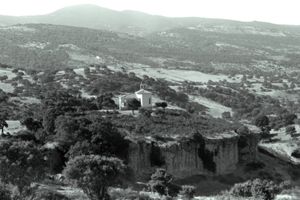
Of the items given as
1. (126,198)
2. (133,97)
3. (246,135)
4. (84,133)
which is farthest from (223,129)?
(126,198)

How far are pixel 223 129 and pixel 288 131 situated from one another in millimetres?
23615

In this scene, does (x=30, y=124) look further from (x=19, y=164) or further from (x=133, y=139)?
(x=19, y=164)

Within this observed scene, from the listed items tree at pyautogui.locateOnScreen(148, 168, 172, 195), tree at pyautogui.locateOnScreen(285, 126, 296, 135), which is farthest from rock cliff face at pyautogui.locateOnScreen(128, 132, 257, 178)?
tree at pyautogui.locateOnScreen(285, 126, 296, 135)

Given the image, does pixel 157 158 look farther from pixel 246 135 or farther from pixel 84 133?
pixel 246 135

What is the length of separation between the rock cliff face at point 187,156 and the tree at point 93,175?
1696cm

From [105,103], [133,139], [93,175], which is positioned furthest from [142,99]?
[93,175]

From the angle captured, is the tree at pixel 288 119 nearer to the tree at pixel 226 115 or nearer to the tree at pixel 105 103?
the tree at pixel 226 115

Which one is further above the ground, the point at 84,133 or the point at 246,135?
the point at 84,133

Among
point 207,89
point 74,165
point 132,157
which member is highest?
point 74,165

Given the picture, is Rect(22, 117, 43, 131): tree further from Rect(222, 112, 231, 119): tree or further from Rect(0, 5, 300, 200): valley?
Rect(222, 112, 231, 119): tree

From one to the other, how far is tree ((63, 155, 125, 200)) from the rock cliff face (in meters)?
17.0

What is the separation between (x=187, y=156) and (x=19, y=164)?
80.2ft

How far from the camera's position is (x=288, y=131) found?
82688 mm

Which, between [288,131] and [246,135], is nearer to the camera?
[246,135]
